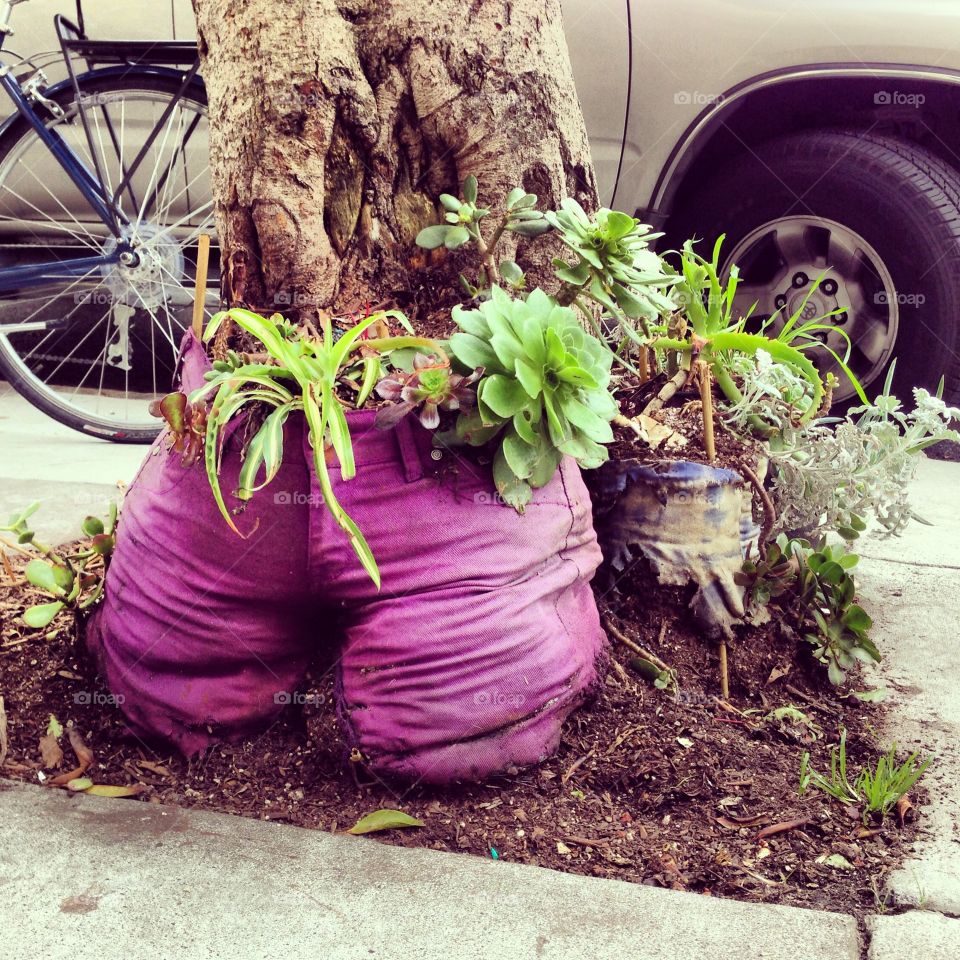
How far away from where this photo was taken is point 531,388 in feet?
4.49

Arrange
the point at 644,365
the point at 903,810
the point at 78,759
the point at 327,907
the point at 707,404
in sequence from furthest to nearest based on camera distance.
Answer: the point at 644,365 < the point at 707,404 < the point at 78,759 < the point at 903,810 < the point at 327,907

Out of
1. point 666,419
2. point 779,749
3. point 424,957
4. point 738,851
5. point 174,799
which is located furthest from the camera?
point 666,419

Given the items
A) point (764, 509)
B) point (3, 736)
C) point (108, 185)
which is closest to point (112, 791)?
point (3, 736)

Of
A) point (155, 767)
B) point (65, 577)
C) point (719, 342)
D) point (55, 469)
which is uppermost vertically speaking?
point (719, 342)

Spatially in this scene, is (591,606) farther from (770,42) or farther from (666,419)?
(770,42)

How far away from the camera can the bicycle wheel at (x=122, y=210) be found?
3.65 m

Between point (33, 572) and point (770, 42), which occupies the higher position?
point (770, 42)

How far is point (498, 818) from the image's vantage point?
1.45 metres

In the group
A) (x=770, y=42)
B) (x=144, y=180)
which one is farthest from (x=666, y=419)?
(x=144, y=180)

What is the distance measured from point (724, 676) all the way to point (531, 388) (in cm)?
73

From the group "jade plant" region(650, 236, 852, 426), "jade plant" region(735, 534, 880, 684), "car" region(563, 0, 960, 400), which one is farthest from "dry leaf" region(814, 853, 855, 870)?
"car" region(563, 0, 960, 400)

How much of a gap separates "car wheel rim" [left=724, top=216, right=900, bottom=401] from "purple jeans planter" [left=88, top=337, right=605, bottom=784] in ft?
7.55

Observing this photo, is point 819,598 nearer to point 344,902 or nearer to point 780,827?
point 780,827

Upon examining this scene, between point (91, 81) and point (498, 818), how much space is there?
10.3 feet
